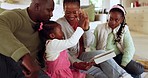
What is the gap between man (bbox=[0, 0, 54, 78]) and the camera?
835mm

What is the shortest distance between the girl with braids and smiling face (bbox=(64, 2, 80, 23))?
1.18ft

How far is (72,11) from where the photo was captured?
59.5 inches

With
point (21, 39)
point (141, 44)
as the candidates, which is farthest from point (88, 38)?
point (141, 44)

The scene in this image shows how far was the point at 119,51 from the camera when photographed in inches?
71.1

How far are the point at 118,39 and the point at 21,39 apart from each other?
37.3 inches

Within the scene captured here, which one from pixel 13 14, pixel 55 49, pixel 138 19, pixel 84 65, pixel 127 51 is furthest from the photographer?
pixel 138 19

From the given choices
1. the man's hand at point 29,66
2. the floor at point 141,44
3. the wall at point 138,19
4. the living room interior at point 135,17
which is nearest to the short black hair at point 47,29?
the man's hand at point 29,66

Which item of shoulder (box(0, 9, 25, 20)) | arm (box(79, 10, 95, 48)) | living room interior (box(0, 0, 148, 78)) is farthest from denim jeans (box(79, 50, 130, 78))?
living room interior (box(0, 0, 148, 78))

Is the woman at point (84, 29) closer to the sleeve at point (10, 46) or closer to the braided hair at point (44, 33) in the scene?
the braided hair at point (44, 33)

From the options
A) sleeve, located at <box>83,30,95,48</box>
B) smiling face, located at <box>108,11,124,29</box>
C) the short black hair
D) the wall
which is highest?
the short black hair

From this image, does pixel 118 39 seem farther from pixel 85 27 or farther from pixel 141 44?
pixel 141 44

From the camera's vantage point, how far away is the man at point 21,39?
835 mm

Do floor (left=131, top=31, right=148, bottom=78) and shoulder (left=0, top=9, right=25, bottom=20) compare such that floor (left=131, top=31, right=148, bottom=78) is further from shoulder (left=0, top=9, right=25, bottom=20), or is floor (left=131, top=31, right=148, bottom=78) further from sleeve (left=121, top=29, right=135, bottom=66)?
shoulder (left=0, top=9, right=25, bottom=20)

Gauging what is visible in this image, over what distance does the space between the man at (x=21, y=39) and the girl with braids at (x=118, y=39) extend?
0.72 meters
